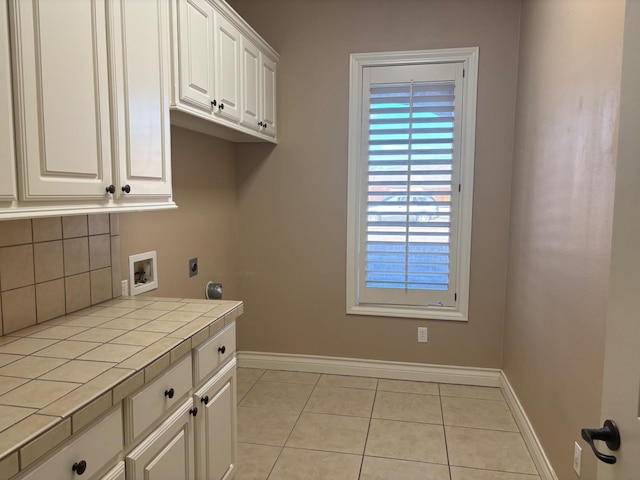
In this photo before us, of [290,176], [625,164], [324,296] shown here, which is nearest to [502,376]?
[324,296]

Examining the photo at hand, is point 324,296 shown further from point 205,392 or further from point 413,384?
point 205,392

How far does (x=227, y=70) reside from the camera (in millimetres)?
2488

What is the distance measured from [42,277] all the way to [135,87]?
2.60 ft

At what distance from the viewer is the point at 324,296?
11.4 ft

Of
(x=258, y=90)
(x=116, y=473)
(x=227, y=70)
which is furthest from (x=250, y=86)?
(x=116, y=473)

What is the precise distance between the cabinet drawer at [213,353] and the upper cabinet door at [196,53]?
1060 millimetres

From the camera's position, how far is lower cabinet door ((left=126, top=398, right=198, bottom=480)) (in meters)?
1.33

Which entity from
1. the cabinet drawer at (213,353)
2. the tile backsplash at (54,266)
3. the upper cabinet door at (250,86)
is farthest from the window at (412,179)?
the tile backsplash at (54,266)

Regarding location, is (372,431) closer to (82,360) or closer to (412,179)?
(412,179)

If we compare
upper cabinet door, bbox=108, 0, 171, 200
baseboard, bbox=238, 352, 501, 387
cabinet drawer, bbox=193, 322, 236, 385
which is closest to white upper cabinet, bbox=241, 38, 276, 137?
upper cabinet door, bbox=108, 0, 171, 200

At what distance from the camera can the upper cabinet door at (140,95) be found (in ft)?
5.22

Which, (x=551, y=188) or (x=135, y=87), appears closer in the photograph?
(x=135, y=87)

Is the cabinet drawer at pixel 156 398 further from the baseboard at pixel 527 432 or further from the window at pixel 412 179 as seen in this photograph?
the window at pixel 412 179

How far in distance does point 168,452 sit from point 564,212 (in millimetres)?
1880
